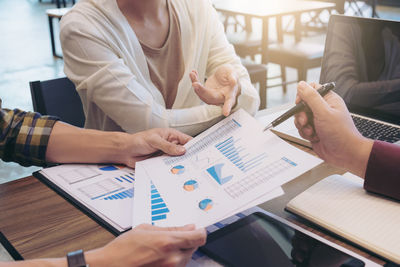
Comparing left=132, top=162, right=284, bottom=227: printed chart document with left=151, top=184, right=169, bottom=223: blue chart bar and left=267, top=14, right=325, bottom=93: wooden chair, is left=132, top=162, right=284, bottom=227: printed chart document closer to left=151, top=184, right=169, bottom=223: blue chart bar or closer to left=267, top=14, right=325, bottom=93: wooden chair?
left=151, top=184, right=169, bottom=223: blue chart bar

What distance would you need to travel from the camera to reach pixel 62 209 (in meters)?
0.85

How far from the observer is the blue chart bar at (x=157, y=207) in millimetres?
725

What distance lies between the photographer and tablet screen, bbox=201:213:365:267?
673 mm

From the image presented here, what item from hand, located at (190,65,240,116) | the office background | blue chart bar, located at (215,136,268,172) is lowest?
the office background

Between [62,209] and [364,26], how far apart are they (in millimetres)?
982

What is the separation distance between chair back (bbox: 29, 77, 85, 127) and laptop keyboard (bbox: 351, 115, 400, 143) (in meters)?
0.96

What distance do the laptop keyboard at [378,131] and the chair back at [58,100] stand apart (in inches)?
37.7

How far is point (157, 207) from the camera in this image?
0.75 metres

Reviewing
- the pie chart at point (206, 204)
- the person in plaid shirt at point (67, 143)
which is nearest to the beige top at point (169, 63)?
the person in plaid shirt at point (67, 143)

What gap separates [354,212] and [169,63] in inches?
33.9

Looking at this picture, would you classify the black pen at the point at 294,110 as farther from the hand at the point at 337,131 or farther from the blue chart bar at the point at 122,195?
the blue chart bar at the point at 122,195

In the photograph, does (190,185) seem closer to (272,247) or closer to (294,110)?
(272,247)

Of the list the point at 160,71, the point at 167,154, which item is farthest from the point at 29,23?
the point at 167,154

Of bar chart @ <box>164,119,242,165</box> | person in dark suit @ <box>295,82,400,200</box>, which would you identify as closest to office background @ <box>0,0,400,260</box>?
bar chart @ <box>164,119,242,165</box>
